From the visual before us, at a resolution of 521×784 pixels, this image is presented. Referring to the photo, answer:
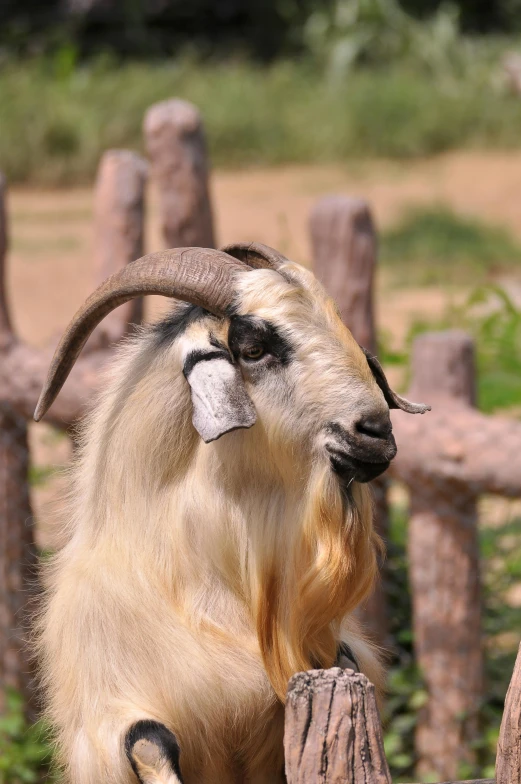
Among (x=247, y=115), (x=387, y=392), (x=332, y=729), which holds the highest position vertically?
(x=387, y=392)

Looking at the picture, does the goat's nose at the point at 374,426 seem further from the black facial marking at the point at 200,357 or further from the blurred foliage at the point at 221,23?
the blurred foliage at the point at 221,23

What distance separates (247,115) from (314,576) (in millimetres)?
12951

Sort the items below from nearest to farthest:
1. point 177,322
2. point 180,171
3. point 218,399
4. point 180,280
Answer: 1. point 218,399
2. point 180,280
3. point 177,322
4. point 180,171

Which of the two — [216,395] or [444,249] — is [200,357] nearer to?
[216,395]

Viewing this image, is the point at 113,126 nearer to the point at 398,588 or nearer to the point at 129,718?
the point at 398,588

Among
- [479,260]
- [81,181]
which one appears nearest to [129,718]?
[479,260]

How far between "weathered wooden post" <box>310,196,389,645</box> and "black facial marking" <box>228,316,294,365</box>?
2.02 meters

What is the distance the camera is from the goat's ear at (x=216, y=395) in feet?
7.27

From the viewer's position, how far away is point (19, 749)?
4727mm

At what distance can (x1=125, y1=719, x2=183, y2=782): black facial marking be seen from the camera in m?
2.36

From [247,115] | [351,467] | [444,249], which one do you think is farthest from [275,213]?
[351,467]

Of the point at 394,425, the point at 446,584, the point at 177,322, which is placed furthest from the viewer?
the point at 446,584

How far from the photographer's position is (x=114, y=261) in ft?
15.3

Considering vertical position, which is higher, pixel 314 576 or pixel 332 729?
pixel 332 729
